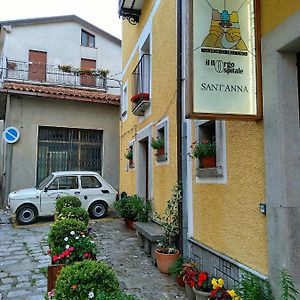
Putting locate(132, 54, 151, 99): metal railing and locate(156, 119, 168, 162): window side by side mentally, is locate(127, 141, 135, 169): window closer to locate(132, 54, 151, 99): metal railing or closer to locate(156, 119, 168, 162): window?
locate(132, 54, 151, 99): metal railing

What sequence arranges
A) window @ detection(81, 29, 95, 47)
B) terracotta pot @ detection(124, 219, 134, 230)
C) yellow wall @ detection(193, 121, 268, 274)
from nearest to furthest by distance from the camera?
1. yellow wall @ detection(193, 121, 268, 274)
2. terracotta pot @ detection(124, 219, 134, 230)
3. window @ detection(81, 29, 95, 47)

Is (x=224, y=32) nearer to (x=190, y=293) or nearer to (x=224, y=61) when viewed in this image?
(x=224, y=61)

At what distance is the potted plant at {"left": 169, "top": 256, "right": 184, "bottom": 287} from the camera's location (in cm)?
464

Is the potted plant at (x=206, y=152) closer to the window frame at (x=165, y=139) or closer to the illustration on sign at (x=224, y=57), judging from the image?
the illustration on sign at (x=224, y=57)

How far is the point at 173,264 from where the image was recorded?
4922 millimetres

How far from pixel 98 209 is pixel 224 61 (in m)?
8.83

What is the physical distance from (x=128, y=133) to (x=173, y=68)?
5064 millimetres

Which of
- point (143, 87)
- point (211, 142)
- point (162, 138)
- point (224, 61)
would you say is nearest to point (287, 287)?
point (224, 61)

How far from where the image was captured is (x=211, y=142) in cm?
459

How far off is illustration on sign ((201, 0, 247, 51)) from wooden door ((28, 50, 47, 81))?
54.1 ft

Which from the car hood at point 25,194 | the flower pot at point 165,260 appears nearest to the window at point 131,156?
the car hood at point 25,194

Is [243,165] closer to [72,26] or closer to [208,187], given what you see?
[208,187]

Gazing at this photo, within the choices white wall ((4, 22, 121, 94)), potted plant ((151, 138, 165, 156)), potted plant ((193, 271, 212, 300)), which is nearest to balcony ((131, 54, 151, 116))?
potted plant ((151, 138, 165, 156))

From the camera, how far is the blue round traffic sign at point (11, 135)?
12845 millimetres
